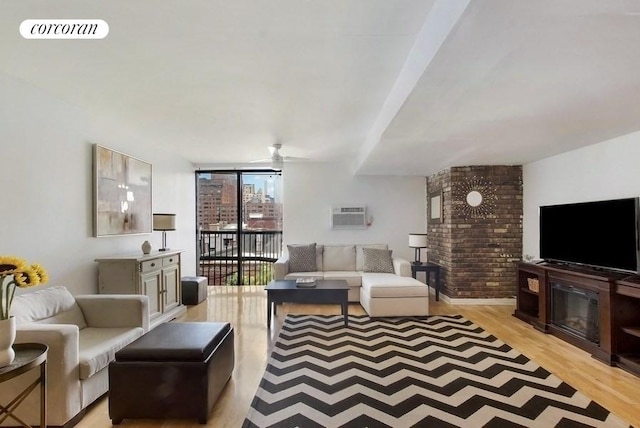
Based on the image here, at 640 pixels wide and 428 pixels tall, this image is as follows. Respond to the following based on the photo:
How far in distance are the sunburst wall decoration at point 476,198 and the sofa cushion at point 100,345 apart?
4443 mm

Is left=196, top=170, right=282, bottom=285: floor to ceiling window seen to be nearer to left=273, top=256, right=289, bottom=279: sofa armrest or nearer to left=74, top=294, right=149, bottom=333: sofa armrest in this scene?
left=273, top=256, right=289, bottom=279: sofa armrest

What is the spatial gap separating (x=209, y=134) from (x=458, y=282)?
408 centimetres

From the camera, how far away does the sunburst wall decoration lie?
514 cm

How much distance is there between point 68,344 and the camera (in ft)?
6.88

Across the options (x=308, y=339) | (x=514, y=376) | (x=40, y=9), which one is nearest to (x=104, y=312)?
(x=308, y=339)

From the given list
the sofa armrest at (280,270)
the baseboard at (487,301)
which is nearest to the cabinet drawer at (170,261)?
the sofa armrest at (280,270)

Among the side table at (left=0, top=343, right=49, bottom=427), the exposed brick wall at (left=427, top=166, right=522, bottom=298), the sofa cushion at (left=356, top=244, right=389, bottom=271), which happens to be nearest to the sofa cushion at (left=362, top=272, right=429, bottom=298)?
the exposed brick wall at (left=427, top=166, right=522, bottom=298)

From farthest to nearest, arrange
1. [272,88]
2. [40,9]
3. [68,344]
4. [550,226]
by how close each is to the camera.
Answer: [550,226] < [272,88] < [68,344] < [40,9]

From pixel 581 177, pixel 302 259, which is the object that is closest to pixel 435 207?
pixel 581 177

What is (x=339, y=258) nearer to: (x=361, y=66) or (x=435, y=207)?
(x=435, y=207)

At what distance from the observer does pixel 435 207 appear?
19.3 ft

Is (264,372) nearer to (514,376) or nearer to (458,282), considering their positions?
(514,376)

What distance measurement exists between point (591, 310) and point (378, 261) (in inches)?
107

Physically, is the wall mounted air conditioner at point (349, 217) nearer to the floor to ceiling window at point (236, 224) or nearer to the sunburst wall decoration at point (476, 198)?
the floor to ceiling window at point (236, 224)
